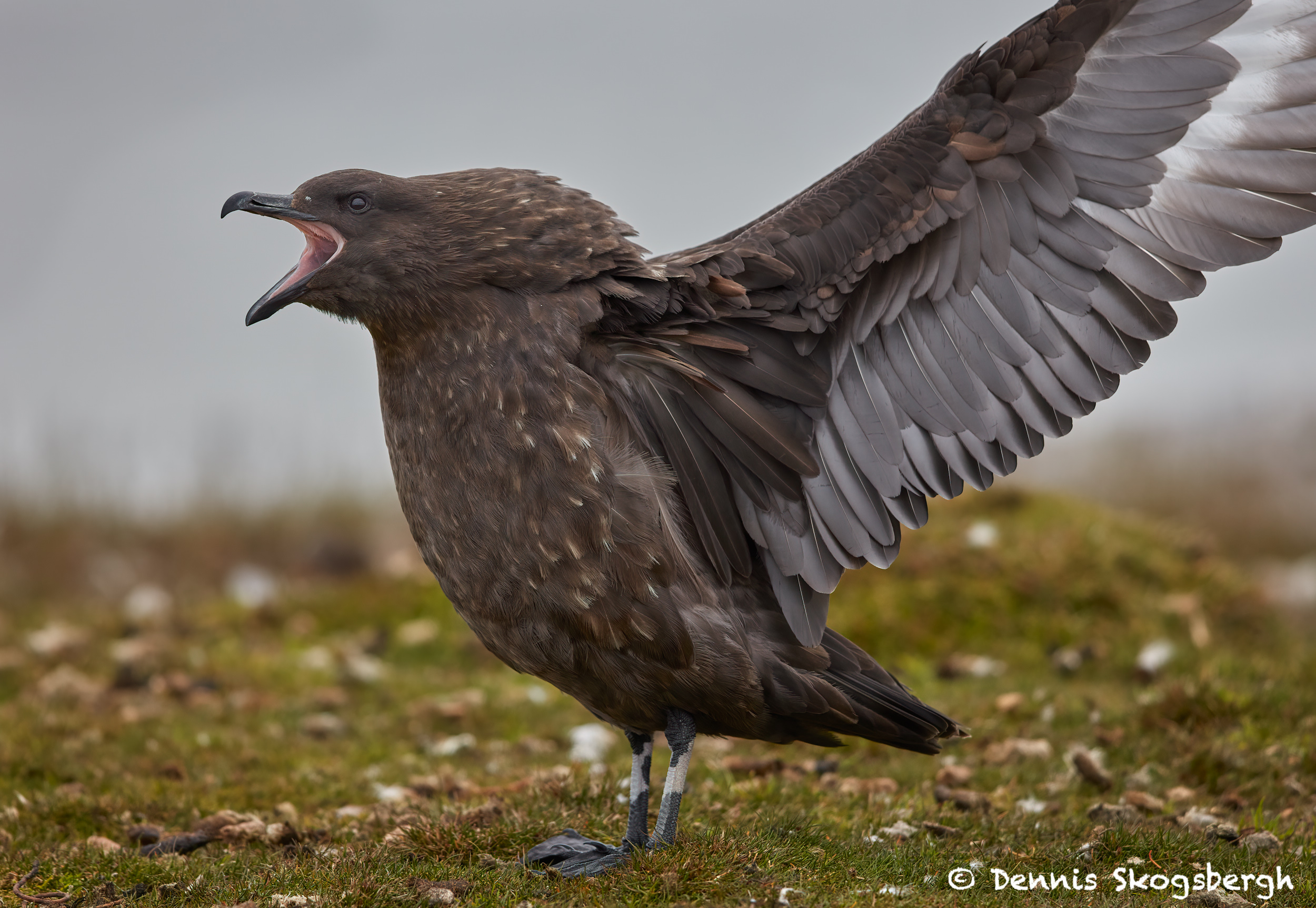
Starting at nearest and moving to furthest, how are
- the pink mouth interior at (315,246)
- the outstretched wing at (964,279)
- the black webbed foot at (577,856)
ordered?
the outstretched wing at (964,279), the black webbed foot at (577,856), the pink mouth interior at (315,246)

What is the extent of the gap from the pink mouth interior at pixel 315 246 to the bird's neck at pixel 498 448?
54 cm

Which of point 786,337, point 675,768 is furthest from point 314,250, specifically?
point 675,768

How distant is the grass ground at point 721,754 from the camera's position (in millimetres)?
4395

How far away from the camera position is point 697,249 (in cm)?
482

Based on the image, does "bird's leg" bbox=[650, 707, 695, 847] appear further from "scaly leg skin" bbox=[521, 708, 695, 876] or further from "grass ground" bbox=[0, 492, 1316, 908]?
"grass ground" bbox=[0, 492, 1316, 908]

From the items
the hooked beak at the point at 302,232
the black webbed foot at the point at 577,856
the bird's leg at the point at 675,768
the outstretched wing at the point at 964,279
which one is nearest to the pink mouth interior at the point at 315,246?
the hooked beak at the point at 302,232

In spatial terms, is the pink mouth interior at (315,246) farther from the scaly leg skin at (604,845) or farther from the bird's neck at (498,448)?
the scaly leg skin at (604,845)

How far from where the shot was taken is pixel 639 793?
474 centimetres

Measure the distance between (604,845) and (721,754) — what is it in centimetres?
213

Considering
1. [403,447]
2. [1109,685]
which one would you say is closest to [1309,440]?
[1109,685]

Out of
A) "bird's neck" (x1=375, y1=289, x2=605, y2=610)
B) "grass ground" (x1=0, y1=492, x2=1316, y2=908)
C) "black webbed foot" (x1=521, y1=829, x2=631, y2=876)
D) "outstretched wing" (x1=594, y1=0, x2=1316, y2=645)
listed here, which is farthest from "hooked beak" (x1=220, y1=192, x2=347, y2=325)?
"black webbed foot" (x1=521, y1=829, x2=631, y2=876)

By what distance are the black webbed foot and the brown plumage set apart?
1.52 ft

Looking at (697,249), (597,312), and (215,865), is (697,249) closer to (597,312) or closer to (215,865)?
(597,312)

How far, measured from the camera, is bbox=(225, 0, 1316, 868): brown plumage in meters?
4.18
